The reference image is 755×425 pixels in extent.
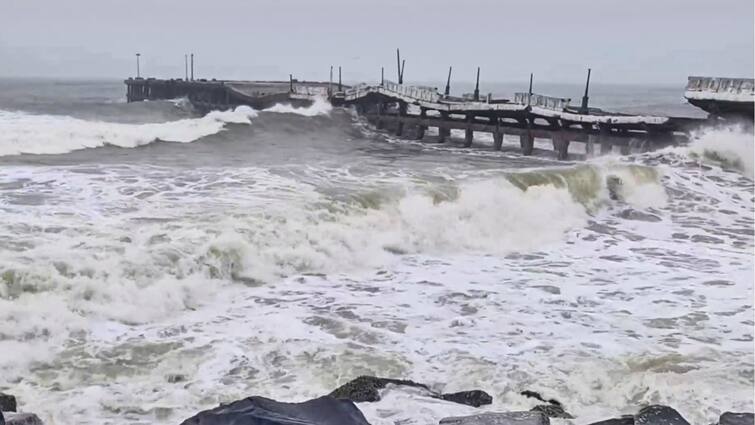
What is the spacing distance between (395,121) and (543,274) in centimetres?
2829

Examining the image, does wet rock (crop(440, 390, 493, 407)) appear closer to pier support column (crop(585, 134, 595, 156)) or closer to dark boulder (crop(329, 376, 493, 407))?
dark boulder (crop(329, 376, 493, 407))

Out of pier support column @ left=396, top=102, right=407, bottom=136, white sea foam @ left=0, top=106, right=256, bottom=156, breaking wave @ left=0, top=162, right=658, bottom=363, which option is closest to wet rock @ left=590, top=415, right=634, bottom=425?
breaking wave @ left=0, top=162, right=658, bottom=363

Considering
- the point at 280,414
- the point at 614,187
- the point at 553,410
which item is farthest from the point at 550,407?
the point at 614,187

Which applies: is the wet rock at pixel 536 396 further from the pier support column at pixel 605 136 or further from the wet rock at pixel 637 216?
the pier support column at pixel 605 136

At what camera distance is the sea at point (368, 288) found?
27.1 ft

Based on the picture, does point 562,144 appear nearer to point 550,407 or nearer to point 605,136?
point 605,136

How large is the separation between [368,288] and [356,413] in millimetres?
6375

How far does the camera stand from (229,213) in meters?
15.2

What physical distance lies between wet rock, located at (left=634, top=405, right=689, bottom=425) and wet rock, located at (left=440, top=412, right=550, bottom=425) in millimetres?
1000

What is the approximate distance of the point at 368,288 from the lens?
1255 cm

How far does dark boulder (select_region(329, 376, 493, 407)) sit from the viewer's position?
7648mm

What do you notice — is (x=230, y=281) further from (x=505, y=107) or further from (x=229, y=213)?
(x=505, y=107)

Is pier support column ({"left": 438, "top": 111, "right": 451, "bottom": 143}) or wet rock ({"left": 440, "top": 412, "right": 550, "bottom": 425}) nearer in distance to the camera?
wet rock ({"left": 440, "top": 412, "right": 550, "bottom": 425})

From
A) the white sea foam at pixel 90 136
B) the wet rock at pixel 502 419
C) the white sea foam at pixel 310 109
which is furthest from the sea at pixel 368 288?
the white sea foam at pixel 310 109
